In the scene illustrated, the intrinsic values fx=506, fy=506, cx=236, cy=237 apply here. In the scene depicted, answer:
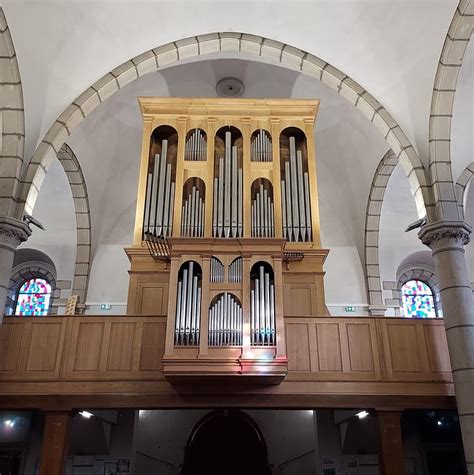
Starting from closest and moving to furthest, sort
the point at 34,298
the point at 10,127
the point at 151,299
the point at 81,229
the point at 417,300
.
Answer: the point at 10,127 → the point at 151,299 → the point at 81,229 → the point at 34,298 → the point at 417,300

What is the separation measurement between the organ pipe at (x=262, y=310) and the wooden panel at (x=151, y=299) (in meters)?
1.84

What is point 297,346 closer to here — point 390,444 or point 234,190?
point 390,444

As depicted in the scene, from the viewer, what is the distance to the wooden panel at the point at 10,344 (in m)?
7.30

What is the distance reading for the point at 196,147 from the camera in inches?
363

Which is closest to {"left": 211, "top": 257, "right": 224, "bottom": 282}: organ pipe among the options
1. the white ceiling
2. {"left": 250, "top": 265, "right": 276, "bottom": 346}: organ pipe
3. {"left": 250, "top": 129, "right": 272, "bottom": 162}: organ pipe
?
{"left": 250, "top": 265, "right": 276, "bottom": 346}: organ pipe

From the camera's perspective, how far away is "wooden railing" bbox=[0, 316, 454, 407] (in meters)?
7.14

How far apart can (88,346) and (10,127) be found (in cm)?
369

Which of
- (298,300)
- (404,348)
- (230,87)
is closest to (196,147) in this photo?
(230,87)

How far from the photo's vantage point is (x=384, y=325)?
7.64 metres

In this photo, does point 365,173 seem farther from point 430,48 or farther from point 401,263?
point 430,48

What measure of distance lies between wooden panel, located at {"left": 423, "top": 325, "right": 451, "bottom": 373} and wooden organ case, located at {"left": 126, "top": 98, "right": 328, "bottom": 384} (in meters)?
1.65

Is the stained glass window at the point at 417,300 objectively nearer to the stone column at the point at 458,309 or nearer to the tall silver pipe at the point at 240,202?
the stone column at the point at 458,309

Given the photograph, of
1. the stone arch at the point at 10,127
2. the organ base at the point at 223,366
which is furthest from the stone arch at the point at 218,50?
the organ base at the point at 223,366

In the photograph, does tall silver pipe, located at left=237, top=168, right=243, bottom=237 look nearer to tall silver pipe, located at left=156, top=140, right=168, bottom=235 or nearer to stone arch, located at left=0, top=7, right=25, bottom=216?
tall silver pipe, located at left=156, top=140, right=168, bottom=235
